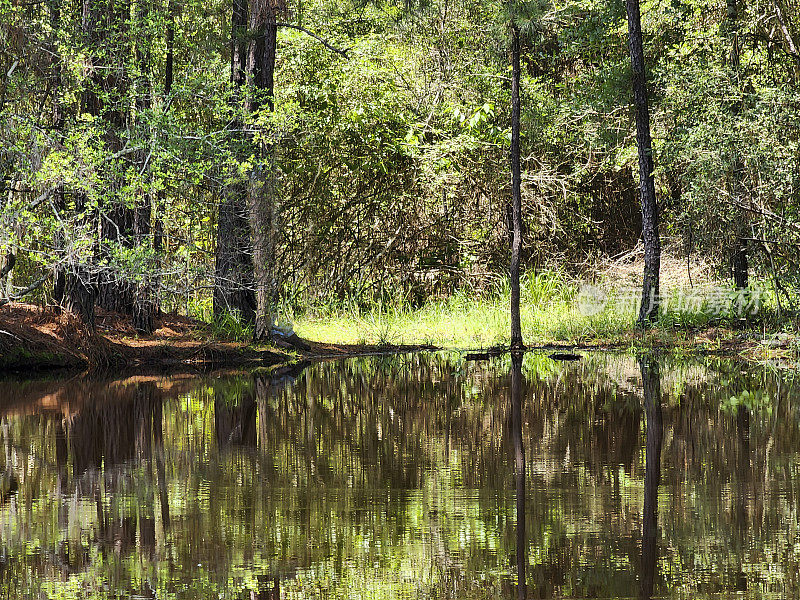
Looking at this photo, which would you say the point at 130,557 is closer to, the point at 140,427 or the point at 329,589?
the point at 329,589

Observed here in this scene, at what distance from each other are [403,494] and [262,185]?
1166 centimetres

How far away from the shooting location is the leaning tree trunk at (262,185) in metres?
18.2

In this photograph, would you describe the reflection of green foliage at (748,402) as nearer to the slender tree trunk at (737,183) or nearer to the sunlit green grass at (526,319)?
the slender tree trunk at (737,183)

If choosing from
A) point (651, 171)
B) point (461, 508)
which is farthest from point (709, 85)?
point (461, 508)

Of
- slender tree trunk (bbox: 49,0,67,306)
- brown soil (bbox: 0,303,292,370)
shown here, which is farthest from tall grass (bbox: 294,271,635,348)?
slender tree trunk (bbox: 49,0,67,306)

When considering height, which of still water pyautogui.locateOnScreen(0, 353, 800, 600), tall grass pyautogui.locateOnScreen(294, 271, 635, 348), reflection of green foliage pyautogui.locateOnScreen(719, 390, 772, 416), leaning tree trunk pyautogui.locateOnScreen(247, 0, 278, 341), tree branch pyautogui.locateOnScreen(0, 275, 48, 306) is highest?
leaning tree trunk pyautogui.locateOnScreen(247, 0, 278, 341)

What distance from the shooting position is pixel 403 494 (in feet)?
22.9

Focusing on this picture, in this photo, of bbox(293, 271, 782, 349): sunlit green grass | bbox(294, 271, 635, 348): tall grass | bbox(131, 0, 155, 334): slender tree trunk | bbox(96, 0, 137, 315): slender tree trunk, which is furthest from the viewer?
bbox(294, 271, 635, 348): tall grass

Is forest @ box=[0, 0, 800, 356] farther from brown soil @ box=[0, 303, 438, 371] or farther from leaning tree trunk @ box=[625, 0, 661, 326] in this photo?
brown soil @ box=[0, 303, 438, 371]

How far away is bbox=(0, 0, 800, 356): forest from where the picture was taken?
1542 cm

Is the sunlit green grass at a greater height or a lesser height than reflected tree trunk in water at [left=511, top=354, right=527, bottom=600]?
greater

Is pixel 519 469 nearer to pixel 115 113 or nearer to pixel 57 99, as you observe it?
pixel 57 99

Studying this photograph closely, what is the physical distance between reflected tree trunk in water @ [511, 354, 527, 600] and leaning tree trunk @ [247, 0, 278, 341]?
5.02 metres

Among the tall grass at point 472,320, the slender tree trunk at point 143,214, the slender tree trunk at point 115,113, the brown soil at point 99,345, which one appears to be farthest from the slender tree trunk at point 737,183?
the slender tree trunk at point 115,113
